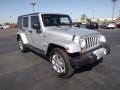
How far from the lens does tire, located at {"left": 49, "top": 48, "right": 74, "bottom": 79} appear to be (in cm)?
492

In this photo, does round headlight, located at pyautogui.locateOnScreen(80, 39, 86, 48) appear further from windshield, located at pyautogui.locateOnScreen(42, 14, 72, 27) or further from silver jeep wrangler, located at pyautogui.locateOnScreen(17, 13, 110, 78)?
windshield, located at pyautogui.locateOnScreen(42, 14, 72, 27)

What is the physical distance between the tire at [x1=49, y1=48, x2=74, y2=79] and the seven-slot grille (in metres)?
0.82

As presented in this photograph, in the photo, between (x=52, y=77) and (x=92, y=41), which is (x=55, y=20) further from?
(x=52, y=77)

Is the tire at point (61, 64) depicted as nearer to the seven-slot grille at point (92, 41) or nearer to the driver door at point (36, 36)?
the seven-slot grille at point (92, 41)

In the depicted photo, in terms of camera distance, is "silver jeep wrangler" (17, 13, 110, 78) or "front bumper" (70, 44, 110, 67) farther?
"silver jeep wrangler" (17, 13, 110, 78)

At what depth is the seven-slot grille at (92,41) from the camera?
5258 millimetres

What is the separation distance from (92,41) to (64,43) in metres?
1.15

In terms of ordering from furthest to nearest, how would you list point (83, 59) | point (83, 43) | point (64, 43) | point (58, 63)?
point (58, 63) → point (83, 43) → point (64, 43) → point (83, 59)

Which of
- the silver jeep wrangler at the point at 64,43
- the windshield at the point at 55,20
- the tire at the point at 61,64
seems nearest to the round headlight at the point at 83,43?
the silver jeep wrangler at the point at 64,43

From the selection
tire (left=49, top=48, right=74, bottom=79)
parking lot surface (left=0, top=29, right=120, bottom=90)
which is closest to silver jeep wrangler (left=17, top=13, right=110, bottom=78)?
tire (left=49, top=48, right=74, bottom=79)

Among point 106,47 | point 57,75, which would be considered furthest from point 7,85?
point 106,47

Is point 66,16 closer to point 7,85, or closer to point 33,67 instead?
point 33,67

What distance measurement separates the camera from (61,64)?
5.31 meters

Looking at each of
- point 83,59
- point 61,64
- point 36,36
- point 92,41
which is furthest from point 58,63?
point 36,36
